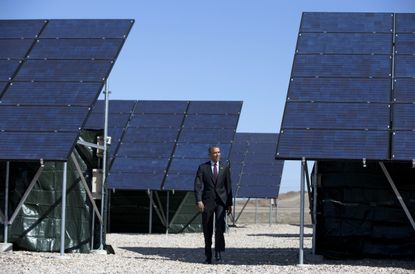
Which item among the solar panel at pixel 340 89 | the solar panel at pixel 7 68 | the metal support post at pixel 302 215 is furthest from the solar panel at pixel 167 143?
the metal support post at pixel 302 215

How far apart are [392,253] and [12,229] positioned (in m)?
5.55

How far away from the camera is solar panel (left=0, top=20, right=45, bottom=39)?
15.2 m

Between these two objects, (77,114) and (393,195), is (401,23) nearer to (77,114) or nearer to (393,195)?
(393,195)

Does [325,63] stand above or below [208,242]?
above

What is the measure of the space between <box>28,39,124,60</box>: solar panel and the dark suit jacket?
2.39m

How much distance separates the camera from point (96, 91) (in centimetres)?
1355

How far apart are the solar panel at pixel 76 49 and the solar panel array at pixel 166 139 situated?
7.24 m

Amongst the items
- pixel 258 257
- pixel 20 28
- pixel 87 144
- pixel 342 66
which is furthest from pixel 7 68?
pixel 342 66

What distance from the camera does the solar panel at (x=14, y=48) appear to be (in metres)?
14.7

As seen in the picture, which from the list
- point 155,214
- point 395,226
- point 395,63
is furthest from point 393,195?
point 155,214

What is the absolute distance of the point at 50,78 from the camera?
1409 cm

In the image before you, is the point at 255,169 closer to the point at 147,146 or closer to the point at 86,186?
the point at 147,146

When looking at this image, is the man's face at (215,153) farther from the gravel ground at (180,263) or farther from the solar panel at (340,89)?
the gravel ground at (180,263)

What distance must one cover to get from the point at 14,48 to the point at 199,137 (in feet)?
28.4
